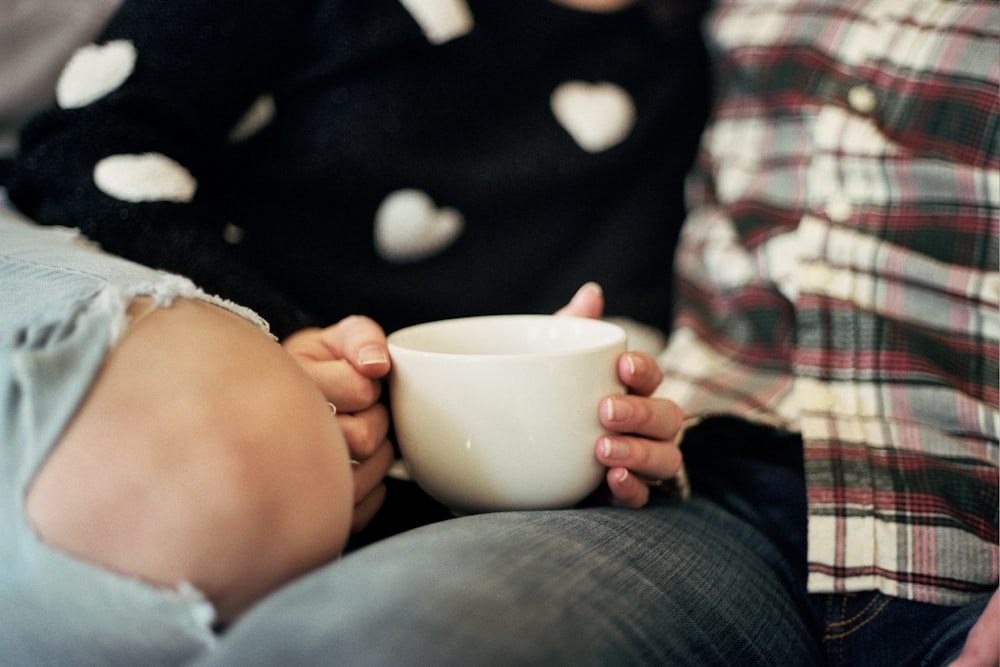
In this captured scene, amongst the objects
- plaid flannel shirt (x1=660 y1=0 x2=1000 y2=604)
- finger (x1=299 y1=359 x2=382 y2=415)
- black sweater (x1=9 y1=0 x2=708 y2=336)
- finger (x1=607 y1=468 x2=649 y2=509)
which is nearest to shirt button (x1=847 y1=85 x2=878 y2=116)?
plaid flannel shirt (x1=660 y1=0 x2=1000 y2=604)

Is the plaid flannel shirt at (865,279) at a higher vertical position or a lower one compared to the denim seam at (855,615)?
higher

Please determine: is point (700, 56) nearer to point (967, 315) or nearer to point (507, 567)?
point (967, 315)

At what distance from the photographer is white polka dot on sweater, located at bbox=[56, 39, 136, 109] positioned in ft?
2.30

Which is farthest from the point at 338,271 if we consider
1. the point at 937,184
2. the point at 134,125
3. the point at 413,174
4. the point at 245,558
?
the point at 937,184

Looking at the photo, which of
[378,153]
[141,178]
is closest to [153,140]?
[141,178]

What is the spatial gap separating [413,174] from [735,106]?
376mm

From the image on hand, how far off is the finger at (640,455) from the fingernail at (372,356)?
160mm

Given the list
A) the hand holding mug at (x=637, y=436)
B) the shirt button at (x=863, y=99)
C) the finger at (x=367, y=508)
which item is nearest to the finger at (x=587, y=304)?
the hand holding mug at (x=637, y=436)

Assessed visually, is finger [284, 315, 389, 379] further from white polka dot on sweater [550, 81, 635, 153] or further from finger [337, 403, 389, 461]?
white polka dot on sweater [550, 81, 635, 153]

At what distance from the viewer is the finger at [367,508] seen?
609 millimetres

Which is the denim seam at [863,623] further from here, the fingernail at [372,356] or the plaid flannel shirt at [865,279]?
the fingernail at [372,356]

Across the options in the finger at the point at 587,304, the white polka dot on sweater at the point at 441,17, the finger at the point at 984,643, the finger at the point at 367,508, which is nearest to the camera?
the finger at the point at 984,643

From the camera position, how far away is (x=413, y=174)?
84cm

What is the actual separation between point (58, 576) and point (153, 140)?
0.44 m
